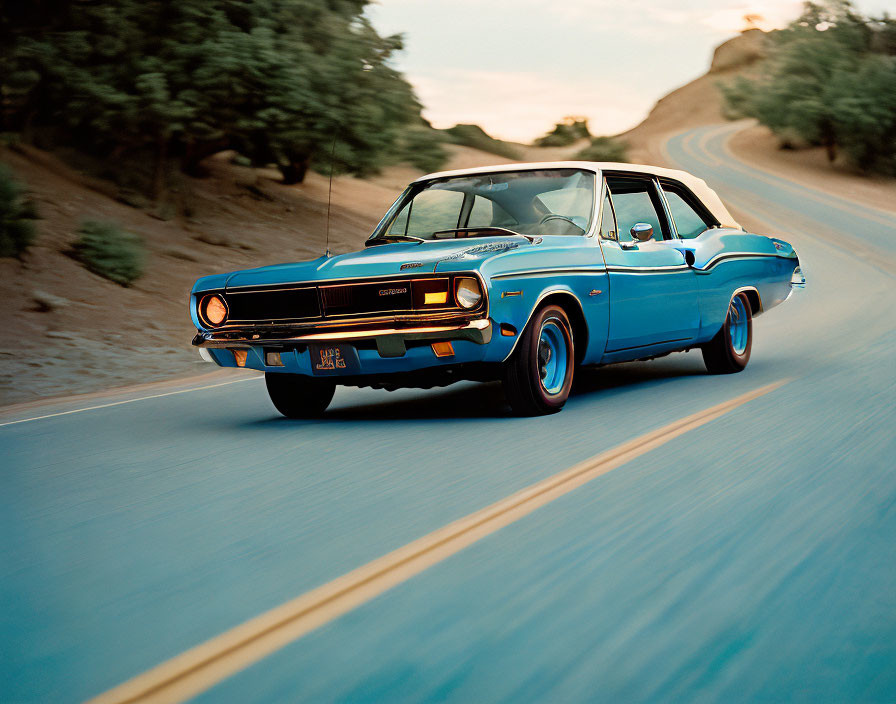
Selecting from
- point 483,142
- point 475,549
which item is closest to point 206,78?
point 475,549

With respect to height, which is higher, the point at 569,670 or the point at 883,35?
the point at 883,35

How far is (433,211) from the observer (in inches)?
350

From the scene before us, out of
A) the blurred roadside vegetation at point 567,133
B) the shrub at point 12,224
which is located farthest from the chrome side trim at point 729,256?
the blurred roadside vegetation at point 567,133

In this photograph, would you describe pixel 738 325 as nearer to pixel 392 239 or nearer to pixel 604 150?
pixel 392 239

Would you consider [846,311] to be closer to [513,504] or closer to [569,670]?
[513,504]

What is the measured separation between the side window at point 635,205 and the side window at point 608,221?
69mm

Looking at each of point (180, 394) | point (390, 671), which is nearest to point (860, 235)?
point (180, 394)

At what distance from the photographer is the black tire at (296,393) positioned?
8359mm

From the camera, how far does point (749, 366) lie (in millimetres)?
10336

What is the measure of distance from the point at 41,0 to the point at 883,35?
50.3 metres

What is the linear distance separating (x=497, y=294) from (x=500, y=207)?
5.27 ft

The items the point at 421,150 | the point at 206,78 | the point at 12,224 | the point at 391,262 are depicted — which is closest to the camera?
the point at 391,262

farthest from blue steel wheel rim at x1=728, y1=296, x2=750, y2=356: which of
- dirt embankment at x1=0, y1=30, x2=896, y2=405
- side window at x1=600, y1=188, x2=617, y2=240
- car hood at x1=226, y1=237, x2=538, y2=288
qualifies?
dirt embankment at x1=0, y1=30, x2=896, y2=405

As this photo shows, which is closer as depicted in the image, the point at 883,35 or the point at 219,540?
the point at 219,540
